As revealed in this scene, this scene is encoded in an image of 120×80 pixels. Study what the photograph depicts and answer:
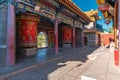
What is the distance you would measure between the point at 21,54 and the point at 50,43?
318 inches

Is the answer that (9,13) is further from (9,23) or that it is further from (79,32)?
(79,32)

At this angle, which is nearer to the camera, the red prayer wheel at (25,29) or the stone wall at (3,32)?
the stone wall at (3,32)

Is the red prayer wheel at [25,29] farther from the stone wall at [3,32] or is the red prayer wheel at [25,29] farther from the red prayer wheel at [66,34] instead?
the red prayer wheel at [66,34]

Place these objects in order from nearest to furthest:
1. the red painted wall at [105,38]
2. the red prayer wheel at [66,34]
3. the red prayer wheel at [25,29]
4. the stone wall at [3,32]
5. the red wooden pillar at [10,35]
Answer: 1. the red wooden pillar at [10,35]
2. the stone wall at [3,32]
3. the red prayer wheel at [25,29]
4. the red prayer wheel at [66,34]
5. the red painted wall at [105,38]

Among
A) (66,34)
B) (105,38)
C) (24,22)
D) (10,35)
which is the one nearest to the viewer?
(10,35)

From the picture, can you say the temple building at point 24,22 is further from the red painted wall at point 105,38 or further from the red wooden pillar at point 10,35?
the red painted wall at point 105,38

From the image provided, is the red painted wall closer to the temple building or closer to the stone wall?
the temple building

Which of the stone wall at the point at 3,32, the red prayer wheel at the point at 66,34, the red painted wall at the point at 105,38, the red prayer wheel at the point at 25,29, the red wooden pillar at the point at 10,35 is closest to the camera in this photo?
the red wooden pillar at the point at 10,35

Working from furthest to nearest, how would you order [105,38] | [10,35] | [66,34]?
[105,38], [66,34], [10,35]

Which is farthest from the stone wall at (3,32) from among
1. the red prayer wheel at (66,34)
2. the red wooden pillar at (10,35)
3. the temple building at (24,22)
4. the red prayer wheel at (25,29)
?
the red prayer wheel at (66,34)

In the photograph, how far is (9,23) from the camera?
579 centimetres

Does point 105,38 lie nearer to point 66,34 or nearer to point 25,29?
point 66,34

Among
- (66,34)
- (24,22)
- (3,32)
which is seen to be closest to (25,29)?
(24,22)

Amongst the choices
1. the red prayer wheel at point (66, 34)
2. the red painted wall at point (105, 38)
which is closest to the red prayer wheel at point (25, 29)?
the red prayer wheel at point (66, 34)
